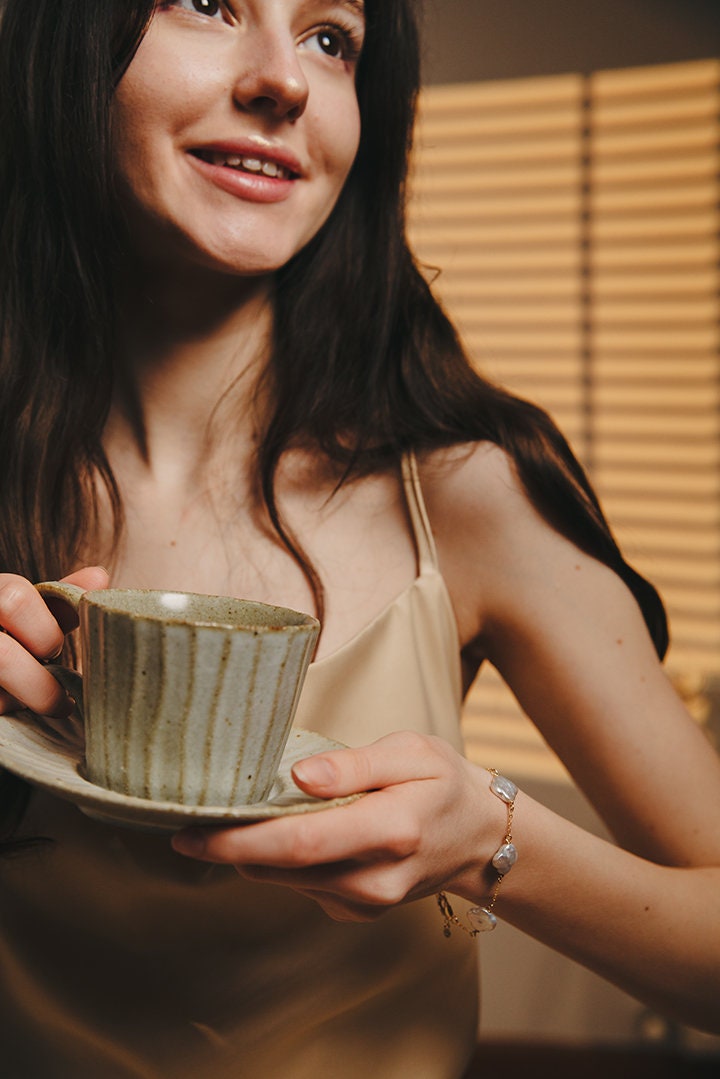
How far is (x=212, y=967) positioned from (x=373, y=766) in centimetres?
51

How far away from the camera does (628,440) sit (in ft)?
8.79

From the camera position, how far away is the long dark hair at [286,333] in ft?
3.70

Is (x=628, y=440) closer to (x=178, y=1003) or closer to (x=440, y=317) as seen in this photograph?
(x=440, y=317)

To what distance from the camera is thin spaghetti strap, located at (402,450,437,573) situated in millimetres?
1159

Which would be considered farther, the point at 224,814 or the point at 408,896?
the point at 408,896

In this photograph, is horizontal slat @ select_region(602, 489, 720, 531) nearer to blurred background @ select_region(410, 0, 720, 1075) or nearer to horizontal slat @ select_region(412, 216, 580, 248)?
blurred background @ select_region(410, 0, 720, 1075)

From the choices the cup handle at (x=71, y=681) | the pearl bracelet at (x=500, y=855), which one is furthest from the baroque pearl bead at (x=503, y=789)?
the cup handle at (x=71, y=681)

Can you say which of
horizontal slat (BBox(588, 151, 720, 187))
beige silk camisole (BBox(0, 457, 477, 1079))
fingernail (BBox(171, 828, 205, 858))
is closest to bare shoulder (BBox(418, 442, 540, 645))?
beige silk camisole (BBox(0, 457, 477, 1079))

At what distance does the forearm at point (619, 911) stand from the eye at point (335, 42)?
0.82 meters

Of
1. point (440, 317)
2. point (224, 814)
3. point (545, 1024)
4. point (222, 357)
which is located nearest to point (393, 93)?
point (440, 317)

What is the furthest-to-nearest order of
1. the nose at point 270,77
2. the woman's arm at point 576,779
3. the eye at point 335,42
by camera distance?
1. the eye at point 335,42
2. the nose at point 270,77
3. the woman's arm at point 576,779

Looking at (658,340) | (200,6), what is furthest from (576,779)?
(658,340)

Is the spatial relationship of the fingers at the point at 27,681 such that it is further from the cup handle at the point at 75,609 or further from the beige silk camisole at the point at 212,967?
the beige silk camisole at the point at 212,967

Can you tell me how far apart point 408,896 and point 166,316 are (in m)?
0.74
